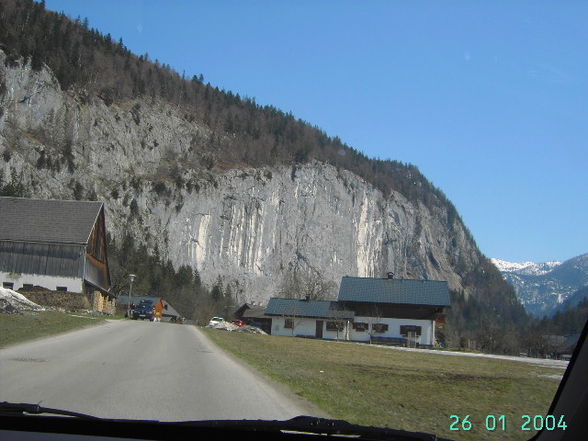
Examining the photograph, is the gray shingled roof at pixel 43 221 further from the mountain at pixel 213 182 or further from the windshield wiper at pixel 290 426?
the windshield wiper at pixel 290 426

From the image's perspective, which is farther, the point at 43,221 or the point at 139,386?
the point at 43,221

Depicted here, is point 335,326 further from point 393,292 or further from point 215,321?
point 215,321

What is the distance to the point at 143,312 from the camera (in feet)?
189

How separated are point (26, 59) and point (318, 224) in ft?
189

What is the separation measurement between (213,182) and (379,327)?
2323 inches

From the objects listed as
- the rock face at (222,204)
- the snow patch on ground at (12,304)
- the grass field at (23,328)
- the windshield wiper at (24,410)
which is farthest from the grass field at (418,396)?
the rock face at (222,204)

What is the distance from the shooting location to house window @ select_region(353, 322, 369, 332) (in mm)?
59844

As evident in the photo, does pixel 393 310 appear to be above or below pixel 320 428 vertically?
above

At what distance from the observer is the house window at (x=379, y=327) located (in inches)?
2346

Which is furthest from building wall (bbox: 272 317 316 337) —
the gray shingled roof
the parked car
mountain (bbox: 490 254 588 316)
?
mountain (bbox: 490 254 588 316)

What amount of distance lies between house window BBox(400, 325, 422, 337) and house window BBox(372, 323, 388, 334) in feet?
5.43

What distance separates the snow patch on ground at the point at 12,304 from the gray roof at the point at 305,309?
28.1 meters

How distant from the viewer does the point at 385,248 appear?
103 metres

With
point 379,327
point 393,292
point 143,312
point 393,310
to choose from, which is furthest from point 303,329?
point 143,312
